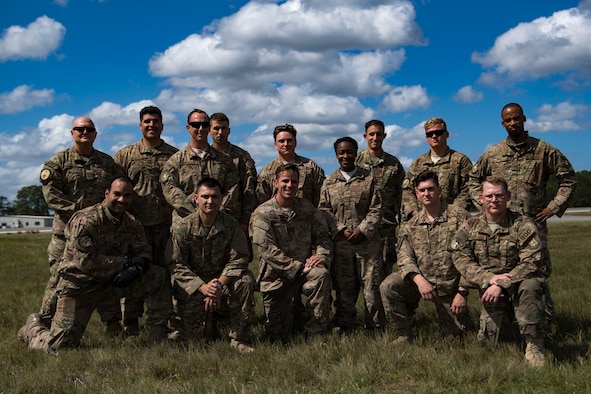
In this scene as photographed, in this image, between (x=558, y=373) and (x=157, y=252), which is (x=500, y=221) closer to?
(x=558, y=373)

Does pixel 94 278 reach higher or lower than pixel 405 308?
higher

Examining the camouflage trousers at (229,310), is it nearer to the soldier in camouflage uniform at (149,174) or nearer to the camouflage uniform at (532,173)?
the soldier in camouflage uniform at (149,174)

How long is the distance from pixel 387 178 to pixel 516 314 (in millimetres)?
3051

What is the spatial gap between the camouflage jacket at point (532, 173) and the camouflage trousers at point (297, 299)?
7.54 feet

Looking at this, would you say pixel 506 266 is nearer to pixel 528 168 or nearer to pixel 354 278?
pixel 528 168

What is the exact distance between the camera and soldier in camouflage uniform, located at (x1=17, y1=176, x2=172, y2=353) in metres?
6.53

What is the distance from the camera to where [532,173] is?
718 centimetres

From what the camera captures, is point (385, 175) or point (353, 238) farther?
point (385, 175)

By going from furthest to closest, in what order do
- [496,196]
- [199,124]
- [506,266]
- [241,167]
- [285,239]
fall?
[241,167]
[199,124]
[285,239]
[506,266]
[496,196]

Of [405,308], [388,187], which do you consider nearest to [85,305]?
[405,308]

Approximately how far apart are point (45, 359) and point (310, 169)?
415 centimetres

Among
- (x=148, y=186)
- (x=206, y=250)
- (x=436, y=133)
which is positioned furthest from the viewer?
(x=148, y=186)

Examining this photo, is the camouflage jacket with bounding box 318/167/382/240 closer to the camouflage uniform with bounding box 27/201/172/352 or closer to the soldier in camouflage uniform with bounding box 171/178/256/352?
the soldier in camouflage uniform with bounding box 171/178/256/352

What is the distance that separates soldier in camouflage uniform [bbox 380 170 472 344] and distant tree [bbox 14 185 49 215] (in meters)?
145
